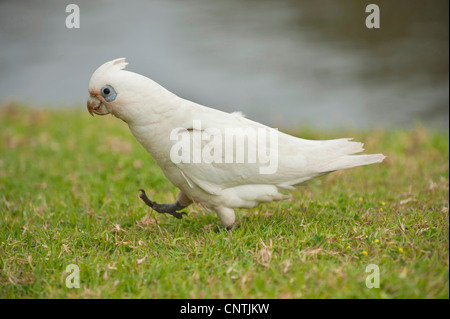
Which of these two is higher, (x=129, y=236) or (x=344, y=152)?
(x=344, y=152)

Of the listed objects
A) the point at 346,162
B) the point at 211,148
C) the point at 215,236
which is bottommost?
the point at 215,236

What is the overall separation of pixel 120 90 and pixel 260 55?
845 cm

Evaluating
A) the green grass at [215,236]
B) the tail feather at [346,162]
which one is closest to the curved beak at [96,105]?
the green grass at [215,236]

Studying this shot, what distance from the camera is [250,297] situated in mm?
2986

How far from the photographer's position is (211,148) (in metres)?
3.62

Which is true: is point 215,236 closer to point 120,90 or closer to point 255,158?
point 255,158

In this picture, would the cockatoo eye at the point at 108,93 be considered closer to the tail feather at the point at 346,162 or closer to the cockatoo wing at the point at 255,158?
the cockatoo wing at the point at 255,158

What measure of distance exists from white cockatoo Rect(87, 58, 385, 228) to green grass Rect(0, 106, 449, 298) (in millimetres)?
347

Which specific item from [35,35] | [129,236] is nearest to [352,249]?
[129,236]

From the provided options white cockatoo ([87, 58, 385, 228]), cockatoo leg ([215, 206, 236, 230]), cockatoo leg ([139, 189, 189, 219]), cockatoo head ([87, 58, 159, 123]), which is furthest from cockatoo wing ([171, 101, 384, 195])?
cockatoo leg ([139, 189, 189, 219])

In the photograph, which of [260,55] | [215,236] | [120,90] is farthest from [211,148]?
[260,55]

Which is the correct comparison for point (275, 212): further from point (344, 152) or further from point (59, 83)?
point (59, 83)
